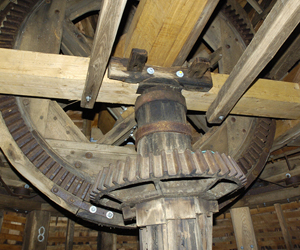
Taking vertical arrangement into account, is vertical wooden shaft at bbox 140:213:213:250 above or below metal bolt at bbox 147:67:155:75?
below

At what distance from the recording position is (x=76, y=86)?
1.86 meters

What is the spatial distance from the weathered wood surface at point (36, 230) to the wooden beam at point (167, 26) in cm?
233

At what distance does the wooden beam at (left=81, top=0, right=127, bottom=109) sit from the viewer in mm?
1380

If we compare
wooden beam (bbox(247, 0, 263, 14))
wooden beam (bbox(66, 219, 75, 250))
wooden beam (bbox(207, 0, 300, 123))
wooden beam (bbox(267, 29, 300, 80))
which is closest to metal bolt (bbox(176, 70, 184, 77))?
wooden beam (bbox(207, 0, 300, 123))

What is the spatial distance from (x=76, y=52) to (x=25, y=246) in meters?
2.21

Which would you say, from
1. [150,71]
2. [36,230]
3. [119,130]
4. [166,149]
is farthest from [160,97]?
[36,230]

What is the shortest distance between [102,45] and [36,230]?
2492 millimetres

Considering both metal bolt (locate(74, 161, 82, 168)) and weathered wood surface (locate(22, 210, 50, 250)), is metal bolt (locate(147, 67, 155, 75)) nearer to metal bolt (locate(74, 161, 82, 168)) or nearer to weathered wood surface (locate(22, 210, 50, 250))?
metal bolt (locate(74, 161, 82, 168))

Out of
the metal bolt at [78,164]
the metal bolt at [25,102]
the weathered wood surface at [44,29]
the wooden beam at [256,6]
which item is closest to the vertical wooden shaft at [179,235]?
the metal bolt at [78,164]

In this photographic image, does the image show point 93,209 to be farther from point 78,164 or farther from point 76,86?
point 76,86

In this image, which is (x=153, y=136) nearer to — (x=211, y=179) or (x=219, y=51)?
(x=211, y=179)

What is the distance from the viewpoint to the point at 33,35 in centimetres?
242

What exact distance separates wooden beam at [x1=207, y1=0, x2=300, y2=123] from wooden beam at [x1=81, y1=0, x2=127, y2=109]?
2.67 ft

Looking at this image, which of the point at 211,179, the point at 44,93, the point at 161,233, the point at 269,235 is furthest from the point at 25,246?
the point at 269,235
